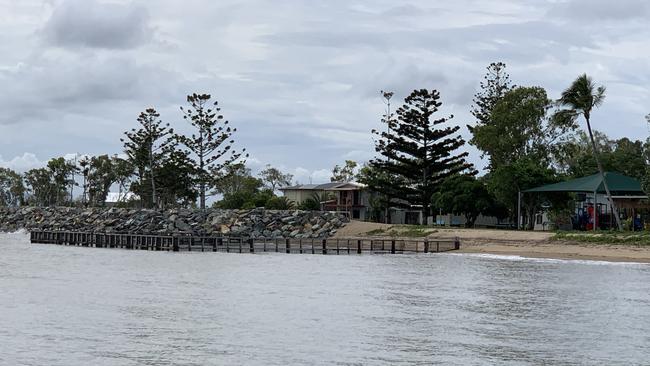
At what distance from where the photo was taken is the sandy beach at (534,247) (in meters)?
46.0

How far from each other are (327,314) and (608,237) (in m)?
27.2

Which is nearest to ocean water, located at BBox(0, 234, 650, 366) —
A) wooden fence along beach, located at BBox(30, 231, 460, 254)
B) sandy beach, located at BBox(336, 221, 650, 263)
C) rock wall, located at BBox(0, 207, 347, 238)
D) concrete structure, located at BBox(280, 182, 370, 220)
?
sandy beach, located at BBox(336, 221, 650, 263)

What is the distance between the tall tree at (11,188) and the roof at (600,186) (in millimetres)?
90976

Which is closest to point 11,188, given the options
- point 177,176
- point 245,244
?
point 177,176

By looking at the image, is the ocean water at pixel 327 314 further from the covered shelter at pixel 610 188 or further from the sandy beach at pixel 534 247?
the covered shelter at pixel 610 188

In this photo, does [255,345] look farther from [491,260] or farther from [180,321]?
[491,260]

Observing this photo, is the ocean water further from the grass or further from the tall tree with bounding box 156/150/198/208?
the tall tree with bounding box 156/150/198/208

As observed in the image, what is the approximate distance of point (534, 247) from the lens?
50750 mm

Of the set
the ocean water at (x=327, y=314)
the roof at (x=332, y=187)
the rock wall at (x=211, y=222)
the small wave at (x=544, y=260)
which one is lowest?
the ocean water at (x=327, y=314)

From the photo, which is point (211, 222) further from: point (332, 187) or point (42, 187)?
point (42, 187)

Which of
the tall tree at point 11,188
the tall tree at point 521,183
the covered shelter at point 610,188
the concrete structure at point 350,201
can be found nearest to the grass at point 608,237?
the covered shelter at point 610,188

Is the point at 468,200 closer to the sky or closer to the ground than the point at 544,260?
closer to the sky

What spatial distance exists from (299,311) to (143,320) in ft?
16.1

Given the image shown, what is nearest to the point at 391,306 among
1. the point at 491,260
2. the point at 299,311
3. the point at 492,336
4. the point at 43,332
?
the point at 299,311
